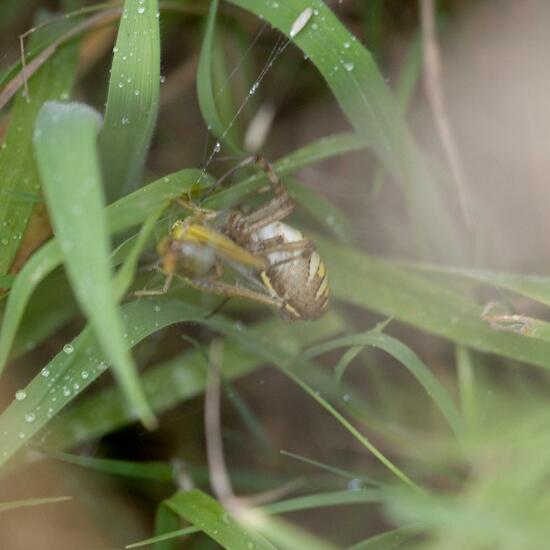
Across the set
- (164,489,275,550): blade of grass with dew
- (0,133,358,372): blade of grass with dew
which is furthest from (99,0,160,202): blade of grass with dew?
(164,489,275,550): blade of grass with dew

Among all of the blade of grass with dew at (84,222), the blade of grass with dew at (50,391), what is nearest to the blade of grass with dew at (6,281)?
the blade of grass with dew at (50,391)

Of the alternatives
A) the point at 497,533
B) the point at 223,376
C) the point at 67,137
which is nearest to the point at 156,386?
the point at 223,376

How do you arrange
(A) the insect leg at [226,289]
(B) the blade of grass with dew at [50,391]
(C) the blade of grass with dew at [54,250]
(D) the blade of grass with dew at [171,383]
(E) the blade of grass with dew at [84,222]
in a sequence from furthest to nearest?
1. (D) the blade of grass with dew at [171,383]
2. (A) the insect leg at [226,289]
3. (B) the blade of grass with dew at [50,391]
4. (C) the blade of grass with dew at [54,250]
5. (E) the blade of grass with dew at [84,222]

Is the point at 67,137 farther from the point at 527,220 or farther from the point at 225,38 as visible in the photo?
the point at 527,220

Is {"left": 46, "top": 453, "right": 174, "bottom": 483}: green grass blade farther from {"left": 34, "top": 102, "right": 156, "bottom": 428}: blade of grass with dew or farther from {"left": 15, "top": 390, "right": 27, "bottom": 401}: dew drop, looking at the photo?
{"left": 34, "top": 102, "right": 156, "bottom": 428}: blade of grass with dew

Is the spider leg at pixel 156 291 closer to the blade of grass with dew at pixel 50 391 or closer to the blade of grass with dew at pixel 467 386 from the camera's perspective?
the blade of grass with dew at pixel 50 391
